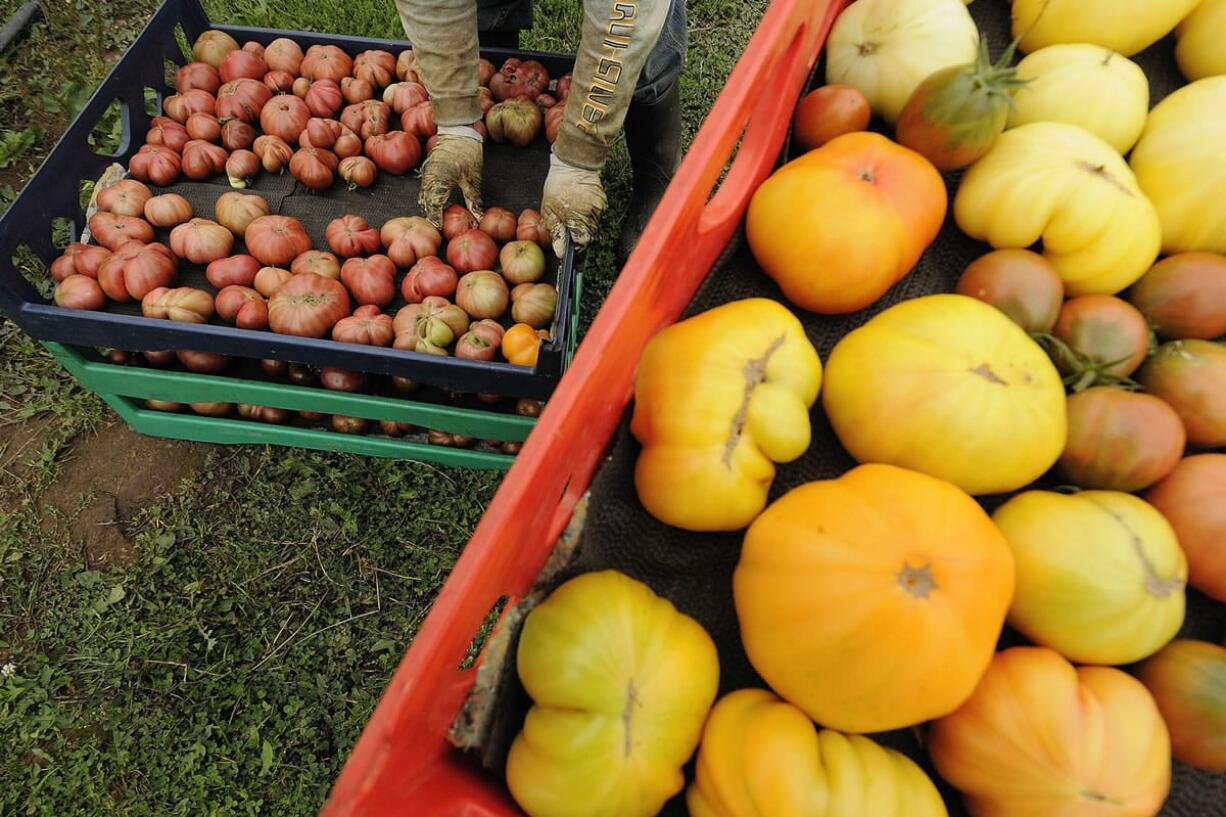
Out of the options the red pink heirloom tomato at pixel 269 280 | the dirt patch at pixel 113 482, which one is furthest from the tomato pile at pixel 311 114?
the dirt patch at pixel 113 482

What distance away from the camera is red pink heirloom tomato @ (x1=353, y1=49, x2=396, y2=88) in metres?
2.25

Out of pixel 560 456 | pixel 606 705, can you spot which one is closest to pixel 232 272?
pixel 560 456

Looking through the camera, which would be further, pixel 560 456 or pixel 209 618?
pixel 209 618

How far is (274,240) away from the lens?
1.90 meters

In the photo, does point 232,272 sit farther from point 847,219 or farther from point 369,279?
point 847,219

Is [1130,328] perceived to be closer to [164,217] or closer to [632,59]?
[632,59]

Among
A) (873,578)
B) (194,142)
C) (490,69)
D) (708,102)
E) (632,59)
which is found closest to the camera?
(873,578)

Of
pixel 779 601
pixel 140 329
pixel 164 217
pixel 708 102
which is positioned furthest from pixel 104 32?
pixel 779 601

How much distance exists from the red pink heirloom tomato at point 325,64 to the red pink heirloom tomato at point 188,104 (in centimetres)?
29

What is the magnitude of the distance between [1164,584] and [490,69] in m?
2.19

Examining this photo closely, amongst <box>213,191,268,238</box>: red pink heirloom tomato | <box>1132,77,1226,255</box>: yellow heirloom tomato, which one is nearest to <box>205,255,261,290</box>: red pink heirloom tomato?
<box>213,191,268,238</box>: red pink heirloom tomato

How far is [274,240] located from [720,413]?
1.48 m

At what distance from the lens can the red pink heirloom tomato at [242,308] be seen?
1.78 meters

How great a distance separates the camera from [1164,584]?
31.9 inches
